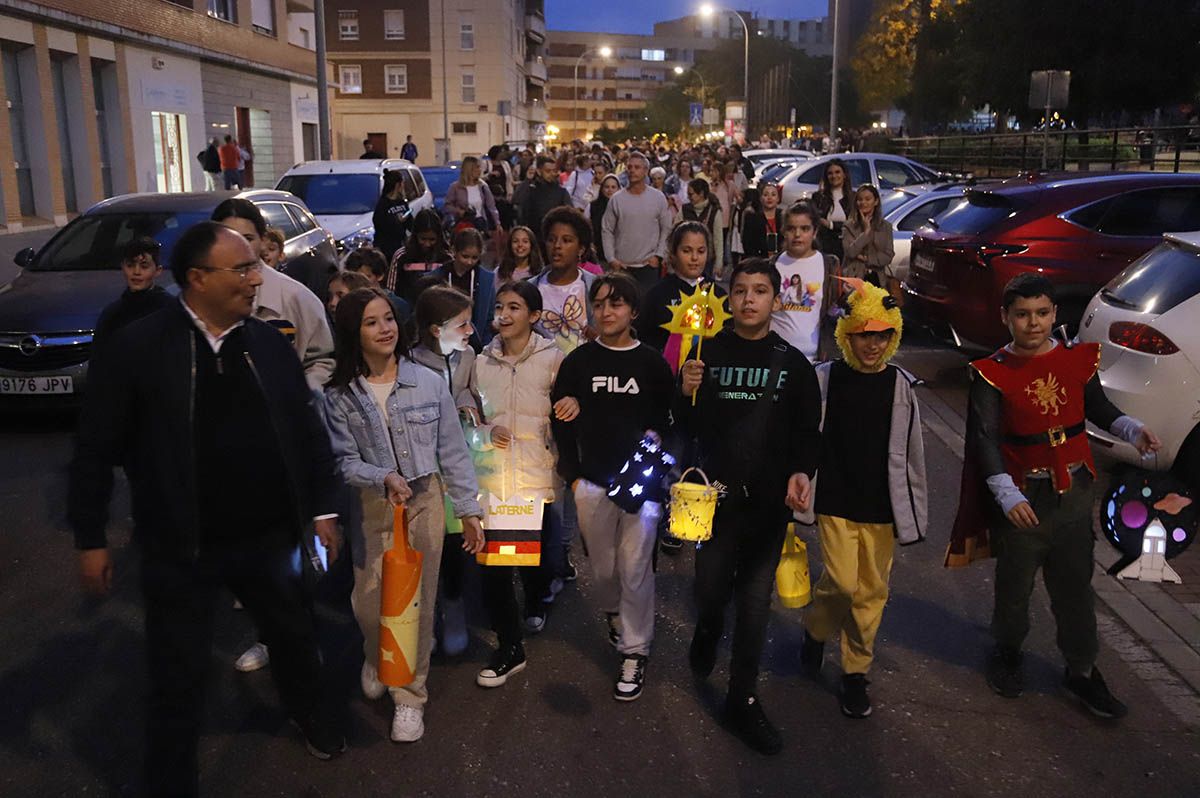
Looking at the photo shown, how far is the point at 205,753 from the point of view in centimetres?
405

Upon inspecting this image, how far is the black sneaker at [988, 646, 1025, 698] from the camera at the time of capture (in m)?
4.51

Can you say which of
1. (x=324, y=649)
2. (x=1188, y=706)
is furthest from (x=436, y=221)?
(x=1188, y=706)

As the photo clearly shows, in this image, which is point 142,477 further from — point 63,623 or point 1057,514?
point 1057,514

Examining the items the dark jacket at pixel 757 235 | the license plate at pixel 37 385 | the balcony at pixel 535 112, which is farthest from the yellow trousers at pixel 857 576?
the balcony at pixel 535 112

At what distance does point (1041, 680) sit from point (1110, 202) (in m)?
6.61

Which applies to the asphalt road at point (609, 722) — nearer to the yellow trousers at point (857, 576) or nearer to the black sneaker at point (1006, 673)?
the black sneaker at point (1006, 673)

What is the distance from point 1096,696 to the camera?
4.34m

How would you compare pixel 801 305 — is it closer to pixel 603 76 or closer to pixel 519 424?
pixel 519 424

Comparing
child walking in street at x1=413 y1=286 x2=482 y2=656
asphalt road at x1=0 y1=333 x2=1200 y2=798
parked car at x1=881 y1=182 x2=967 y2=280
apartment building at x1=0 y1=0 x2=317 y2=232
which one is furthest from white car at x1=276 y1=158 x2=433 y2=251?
asphalt road at x1=0 y1=333 x2=1200 y2=798

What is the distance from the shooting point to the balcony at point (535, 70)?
86.9 metres

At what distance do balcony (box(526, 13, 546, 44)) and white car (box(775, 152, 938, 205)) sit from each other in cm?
6837

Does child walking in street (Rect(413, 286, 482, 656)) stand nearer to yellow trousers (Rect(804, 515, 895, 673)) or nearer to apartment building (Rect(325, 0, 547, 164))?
yellow trousers (Rect(804, 515, 895, 673))

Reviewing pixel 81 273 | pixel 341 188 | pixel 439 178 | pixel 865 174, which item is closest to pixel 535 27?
pixel 439 178

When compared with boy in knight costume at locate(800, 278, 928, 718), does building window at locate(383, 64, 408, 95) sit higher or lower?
higher
